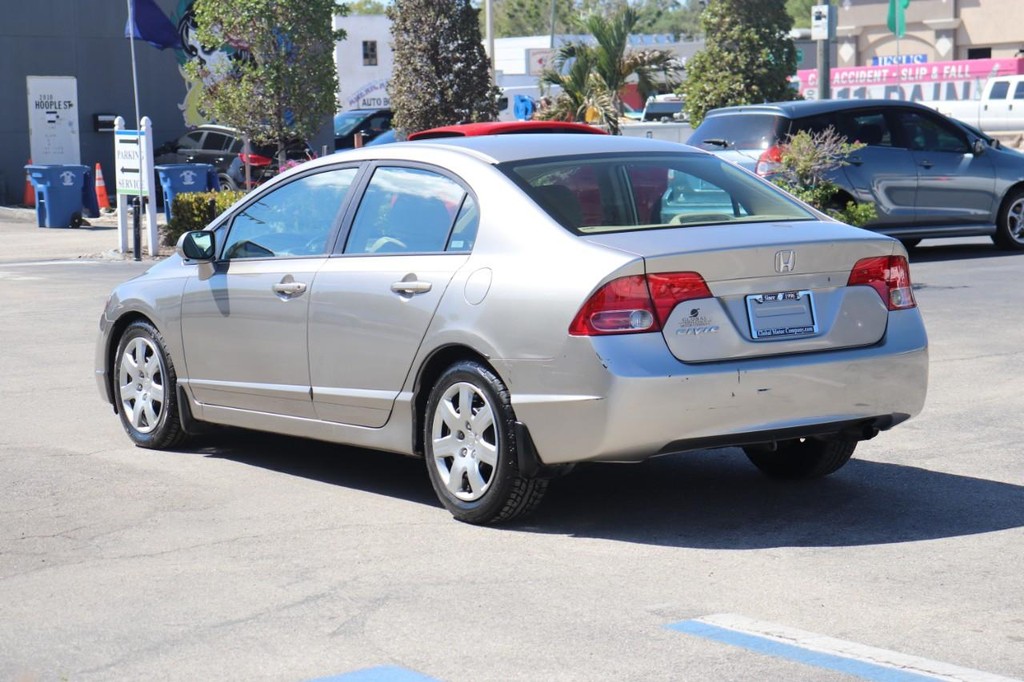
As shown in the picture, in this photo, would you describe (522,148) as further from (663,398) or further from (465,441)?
(663,398)

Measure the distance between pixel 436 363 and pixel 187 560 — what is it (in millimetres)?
1357

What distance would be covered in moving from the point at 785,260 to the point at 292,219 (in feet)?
8.61

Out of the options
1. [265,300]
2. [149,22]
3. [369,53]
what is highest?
[369,53]

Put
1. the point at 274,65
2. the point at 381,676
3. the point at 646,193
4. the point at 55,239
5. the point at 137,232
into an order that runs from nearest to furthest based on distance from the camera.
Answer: the point at 381,676 → the point at 646,193 → the point at 137,232 → the point at 274,65 → the point at 55,239

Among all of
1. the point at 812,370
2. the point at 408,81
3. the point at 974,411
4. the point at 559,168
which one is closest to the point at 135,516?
the point at 559,168

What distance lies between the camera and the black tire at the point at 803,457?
278 inches

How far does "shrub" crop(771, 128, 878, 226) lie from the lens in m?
14.6

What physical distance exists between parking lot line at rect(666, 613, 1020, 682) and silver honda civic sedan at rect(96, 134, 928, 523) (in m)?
1.11

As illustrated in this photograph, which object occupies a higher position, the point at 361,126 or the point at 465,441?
the point at 361,126

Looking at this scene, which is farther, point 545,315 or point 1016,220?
point 1016,220

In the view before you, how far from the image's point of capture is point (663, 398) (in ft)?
19.3

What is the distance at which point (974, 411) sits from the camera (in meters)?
8.84

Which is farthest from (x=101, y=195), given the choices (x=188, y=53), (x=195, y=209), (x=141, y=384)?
(x=141, y=384)

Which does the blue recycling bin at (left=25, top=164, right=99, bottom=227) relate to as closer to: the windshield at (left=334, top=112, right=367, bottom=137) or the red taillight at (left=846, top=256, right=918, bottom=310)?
the windshield at (left=334, top=112, right=367, bottom=137)
